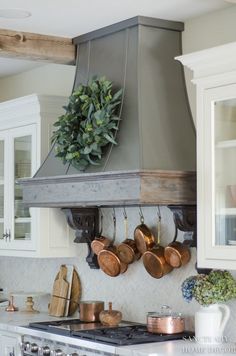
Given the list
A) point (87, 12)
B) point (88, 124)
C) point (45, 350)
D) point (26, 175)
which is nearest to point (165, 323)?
point (45, 350)

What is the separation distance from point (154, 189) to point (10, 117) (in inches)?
69.5

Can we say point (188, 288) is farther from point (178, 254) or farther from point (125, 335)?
point (125, 335)

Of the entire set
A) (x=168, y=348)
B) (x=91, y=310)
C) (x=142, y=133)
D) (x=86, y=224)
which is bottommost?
(x=168, y=348)

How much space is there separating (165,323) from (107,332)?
0.35 metres

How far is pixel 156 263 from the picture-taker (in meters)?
4.66

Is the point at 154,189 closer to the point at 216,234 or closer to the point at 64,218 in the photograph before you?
the point at 216,234

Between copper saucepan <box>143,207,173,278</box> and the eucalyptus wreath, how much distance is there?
611 mm

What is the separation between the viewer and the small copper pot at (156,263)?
183 inches

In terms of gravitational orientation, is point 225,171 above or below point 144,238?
above

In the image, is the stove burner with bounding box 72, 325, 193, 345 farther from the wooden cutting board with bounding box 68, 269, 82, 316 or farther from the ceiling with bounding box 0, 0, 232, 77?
the ceiling with bounding box 0, 0, 232, 77

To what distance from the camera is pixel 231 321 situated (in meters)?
4.31

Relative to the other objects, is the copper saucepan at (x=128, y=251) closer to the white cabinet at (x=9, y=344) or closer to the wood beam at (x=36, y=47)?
the white cabinet at (x=9, y=344)

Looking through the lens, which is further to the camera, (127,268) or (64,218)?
(64,218)

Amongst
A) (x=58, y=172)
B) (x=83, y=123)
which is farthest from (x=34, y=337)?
(x=83, y=123)
